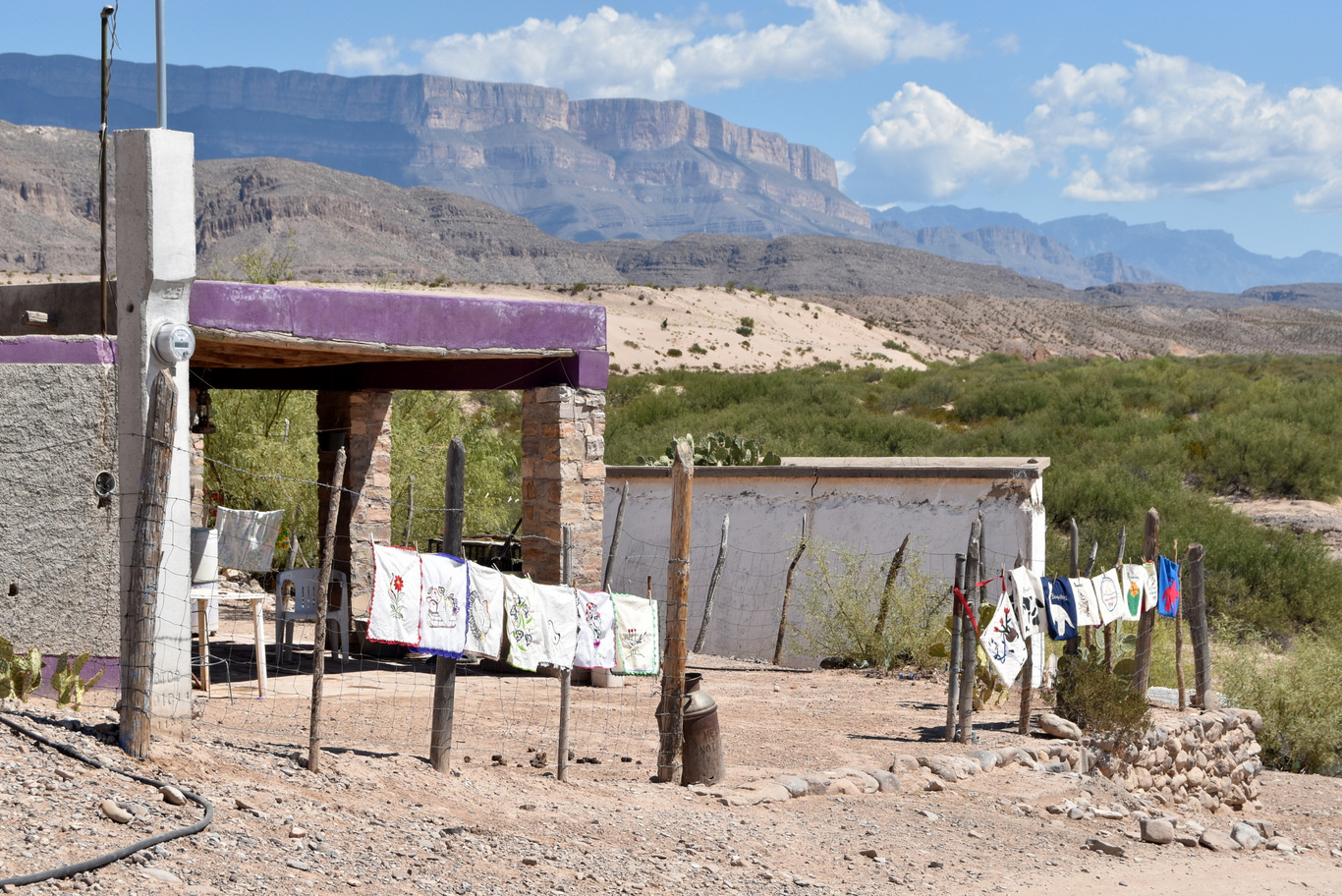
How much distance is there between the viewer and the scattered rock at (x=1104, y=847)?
753 cm

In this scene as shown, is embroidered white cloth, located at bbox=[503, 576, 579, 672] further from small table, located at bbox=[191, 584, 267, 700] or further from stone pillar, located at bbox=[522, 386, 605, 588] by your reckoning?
stone pillar, located at bbox=[522, 386, 605, 588]

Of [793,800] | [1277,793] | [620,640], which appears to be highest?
[620,640]

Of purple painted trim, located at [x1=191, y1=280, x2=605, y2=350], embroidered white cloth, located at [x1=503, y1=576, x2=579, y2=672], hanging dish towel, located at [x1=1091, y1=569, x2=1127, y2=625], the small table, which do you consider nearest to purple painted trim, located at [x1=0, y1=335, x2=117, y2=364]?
purple painted trim, located at [x1=191, y1=280, x2=605, y2=350]

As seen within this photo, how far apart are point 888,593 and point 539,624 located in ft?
20.9

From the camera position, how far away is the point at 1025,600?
9.32 metres

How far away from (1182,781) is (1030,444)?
18654 millimetres

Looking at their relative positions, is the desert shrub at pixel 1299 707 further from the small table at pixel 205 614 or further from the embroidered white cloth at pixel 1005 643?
the small table at pixel 205 614

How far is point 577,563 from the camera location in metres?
10.6

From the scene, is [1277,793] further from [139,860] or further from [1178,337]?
[1178,337]

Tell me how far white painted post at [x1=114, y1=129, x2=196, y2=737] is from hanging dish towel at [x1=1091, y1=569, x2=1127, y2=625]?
679 centimetres

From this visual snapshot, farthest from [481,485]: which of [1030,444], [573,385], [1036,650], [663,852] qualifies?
[1030,444]

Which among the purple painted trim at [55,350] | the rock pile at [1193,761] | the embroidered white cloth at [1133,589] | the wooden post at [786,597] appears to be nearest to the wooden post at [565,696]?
the purple painted trim at [55,350]

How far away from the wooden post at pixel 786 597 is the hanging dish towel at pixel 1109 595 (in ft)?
15.3

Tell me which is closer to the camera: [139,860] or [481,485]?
[139,860]
